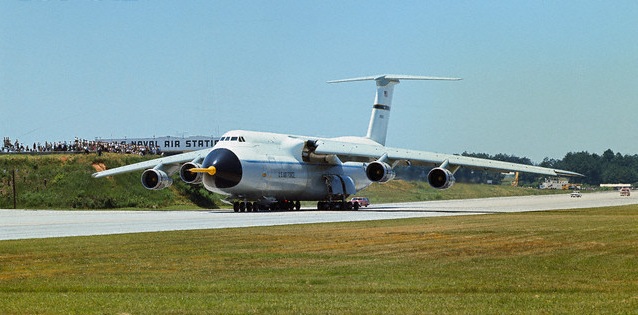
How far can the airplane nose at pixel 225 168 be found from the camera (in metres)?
48.8

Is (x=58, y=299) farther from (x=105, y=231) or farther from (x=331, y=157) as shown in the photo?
(x=331, y=157)

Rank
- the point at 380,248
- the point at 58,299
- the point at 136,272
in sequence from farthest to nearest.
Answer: the point at 380,248 < the point at 136,272 < the point at 58,299

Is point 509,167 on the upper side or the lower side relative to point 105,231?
upper

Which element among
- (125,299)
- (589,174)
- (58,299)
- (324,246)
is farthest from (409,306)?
(589,174)

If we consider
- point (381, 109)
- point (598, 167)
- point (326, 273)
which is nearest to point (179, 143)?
point (381, 109)

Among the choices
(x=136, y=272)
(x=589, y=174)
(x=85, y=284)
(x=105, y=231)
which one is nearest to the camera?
(x=85, y=284)

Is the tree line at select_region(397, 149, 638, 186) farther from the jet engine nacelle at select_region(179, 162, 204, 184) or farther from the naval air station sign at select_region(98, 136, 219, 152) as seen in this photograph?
the jet engine nacelle at select_region(179, 162, 204, 184)

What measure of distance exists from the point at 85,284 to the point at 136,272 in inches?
77.7

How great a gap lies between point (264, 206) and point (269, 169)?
3.28 m

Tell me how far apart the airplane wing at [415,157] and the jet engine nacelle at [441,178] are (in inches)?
70.0

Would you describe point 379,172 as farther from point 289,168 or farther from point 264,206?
point 264,206

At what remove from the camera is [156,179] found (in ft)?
173

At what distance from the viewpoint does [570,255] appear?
21.6 metres

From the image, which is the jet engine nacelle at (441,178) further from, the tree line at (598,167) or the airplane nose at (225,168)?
the tree line at (598,167)
